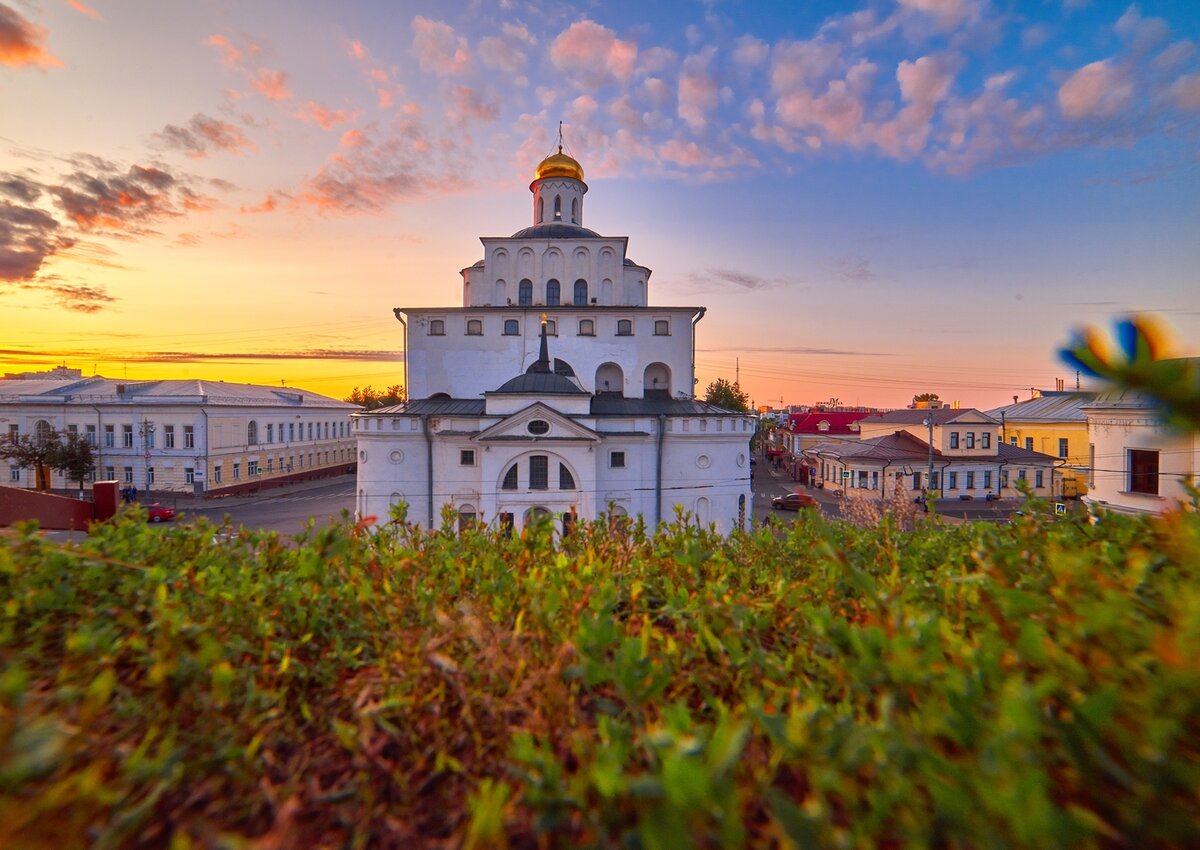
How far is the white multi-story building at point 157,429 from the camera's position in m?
29.7

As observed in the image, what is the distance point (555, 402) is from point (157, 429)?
25027mm

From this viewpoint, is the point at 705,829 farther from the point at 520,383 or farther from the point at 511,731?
the point at 520,383

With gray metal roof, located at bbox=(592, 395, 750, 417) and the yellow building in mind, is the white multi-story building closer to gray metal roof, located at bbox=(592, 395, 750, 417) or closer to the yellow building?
gray metal roof, located at bbox=(592, 395, 750, 417)

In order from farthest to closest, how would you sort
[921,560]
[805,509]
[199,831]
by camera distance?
1. [805,509]
2. [921,560]
3. [199,831]

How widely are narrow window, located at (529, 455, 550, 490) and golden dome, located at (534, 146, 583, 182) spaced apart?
61.0 ft

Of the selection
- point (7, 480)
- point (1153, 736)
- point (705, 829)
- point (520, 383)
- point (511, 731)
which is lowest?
point (7, 480)

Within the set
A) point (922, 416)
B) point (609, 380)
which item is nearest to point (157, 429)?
point (609, 380)

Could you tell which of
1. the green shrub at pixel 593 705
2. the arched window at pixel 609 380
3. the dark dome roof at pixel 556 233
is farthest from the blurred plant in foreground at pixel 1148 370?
the dark dome roof at pixel 556 233

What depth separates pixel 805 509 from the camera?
3576 mm

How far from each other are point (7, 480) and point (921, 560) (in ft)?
150

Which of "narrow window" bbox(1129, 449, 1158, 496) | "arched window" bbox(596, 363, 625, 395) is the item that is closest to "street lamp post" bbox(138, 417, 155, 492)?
"arched window" bbox(596, 363, 625, 395)

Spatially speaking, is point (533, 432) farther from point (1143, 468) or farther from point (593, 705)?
point (593, 705)

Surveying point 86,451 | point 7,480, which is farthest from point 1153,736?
point 7,480

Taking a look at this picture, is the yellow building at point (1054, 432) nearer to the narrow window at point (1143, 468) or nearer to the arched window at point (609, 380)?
the narrow window at point (1143, 468)
